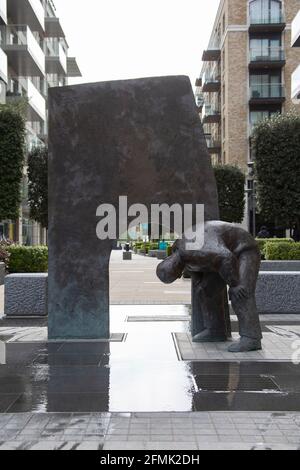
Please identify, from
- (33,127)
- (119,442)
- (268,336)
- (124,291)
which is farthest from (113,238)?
(33,127)

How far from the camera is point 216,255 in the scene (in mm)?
7805

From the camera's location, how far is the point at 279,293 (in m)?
12.1

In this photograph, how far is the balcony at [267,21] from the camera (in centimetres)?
4569

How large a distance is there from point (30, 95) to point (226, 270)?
35223 millimetres

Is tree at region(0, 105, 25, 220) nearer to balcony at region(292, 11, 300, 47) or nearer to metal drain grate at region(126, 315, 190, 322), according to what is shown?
metal drain grate at region(126, 315, 190, 322)

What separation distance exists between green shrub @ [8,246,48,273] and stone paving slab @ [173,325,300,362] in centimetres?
992

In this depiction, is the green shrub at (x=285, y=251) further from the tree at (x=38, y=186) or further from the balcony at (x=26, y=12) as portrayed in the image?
the balcony at (x=26, y=12)

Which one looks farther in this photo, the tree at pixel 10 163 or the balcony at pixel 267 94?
the balcony at pixel 267 94

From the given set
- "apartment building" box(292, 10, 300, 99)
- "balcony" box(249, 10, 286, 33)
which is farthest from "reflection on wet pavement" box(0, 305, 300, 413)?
"balcony" box(249, 10, 286, 33)

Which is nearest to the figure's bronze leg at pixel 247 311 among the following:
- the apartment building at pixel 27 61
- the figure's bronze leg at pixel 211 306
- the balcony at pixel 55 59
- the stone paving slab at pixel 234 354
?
the stone paving slab at pixel 234 354

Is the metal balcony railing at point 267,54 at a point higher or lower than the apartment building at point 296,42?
higher

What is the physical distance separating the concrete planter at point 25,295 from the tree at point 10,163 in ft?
42.3

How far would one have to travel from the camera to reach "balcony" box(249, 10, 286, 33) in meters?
45.7

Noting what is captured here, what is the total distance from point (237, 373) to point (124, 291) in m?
10.2
